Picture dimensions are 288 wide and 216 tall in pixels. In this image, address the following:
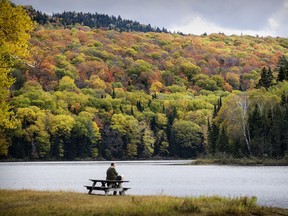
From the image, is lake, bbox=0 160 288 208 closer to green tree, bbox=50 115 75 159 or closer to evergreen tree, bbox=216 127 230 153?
evergreen tree, bbox=216 127 230 153

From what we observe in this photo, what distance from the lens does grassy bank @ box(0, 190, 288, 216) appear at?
2302cm

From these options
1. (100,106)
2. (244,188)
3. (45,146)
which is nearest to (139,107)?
(100,106)

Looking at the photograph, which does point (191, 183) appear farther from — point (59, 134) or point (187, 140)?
point (187, 140)

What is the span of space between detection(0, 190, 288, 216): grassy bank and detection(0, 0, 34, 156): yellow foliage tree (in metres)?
5.07

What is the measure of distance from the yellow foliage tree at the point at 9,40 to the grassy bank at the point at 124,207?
5072 millimetres

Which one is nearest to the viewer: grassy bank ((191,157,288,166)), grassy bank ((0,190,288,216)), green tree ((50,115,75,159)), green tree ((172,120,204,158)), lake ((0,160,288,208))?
grassy bank ((0,190,288,216))

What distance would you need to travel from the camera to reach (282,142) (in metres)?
102

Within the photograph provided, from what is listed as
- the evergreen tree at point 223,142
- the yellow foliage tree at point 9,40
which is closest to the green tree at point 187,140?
the evergreen tree at point 223,142

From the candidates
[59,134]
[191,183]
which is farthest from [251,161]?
[59,134]

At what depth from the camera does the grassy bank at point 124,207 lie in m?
23.0

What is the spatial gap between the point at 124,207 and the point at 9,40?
11714 mm

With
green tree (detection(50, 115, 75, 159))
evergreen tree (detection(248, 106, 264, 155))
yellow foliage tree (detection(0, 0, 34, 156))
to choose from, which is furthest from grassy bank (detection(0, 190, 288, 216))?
green tree (detection(50, 115, 75, 159))

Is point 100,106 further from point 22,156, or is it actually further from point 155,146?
point 22,156

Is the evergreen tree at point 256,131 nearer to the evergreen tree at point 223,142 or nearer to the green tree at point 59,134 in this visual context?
the evergreen tree at point 223,142
